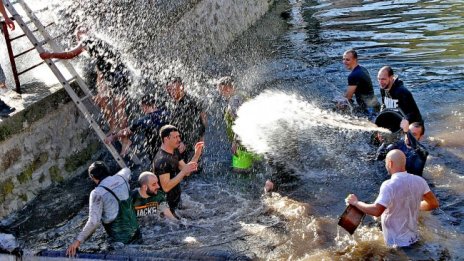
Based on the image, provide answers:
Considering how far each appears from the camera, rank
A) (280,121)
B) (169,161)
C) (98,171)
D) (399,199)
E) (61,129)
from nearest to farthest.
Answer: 1. (399,199)
2. (98,171)
3. (169,161)
4. (61,129)
5. (280,121)

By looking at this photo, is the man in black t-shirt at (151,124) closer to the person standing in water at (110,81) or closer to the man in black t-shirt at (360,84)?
the person standing in water at (110,81)

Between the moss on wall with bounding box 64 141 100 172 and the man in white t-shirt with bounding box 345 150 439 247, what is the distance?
5385mm

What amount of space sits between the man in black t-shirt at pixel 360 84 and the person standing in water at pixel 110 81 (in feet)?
12.8

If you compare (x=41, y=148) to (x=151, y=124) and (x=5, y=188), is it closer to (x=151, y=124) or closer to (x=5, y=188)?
(x=5, y=188)

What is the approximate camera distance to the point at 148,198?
7844mm

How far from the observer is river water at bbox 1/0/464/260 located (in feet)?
26.1

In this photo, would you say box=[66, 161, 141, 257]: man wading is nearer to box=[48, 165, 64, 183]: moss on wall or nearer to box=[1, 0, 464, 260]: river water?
box=[1, 0, 464, 260]: river water

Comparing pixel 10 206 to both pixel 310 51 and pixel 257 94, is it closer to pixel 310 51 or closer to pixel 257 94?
pixel 257 94

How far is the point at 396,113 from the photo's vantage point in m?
9.32

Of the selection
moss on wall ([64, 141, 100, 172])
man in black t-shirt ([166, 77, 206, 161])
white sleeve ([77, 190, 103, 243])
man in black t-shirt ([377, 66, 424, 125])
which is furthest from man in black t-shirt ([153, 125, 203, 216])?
man in black t-shirt ([377, 66, 424, 125])

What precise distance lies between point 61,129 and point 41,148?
57 cm

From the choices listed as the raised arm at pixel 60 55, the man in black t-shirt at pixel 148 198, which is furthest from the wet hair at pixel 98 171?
the raised arm at pixel 60 55

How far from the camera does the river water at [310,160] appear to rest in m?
7.96

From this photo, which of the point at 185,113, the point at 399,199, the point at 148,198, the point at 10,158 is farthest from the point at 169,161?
the point at 399,199
